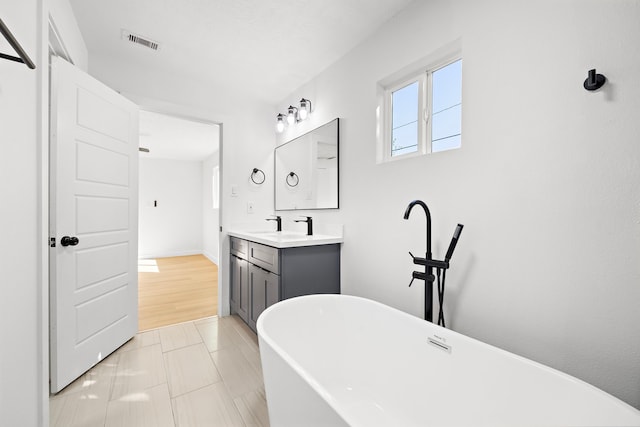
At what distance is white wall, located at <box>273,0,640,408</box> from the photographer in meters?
0.95

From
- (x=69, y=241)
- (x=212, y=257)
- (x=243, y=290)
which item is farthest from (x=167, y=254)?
(x=69, y=241)

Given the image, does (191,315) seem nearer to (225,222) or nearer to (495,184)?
(225,222)

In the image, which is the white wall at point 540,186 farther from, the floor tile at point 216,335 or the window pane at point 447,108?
the floor tile at point 216,335

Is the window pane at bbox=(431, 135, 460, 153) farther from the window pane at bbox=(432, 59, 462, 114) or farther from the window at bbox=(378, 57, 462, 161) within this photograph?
the window pane at bbox=(432, 59, 462, 114)

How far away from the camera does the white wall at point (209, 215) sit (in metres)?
5.74

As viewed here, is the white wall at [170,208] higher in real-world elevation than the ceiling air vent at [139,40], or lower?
lower

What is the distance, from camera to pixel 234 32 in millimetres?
1949

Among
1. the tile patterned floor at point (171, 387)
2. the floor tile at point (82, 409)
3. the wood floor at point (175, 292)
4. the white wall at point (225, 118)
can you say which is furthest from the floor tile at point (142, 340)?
the white wall at point (225, 118)

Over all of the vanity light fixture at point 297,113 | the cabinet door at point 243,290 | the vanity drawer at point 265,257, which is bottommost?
the cabinet door at point 243,290

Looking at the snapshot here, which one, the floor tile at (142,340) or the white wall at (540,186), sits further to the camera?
the floor tile at (142,340)

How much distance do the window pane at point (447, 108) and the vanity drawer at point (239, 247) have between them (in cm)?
178

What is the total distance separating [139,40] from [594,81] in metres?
2.80

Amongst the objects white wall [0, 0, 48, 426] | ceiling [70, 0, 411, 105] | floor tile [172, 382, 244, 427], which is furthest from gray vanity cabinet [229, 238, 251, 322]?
ceiling [70, 0, 411, 105]

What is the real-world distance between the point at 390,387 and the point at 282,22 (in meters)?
2.36
